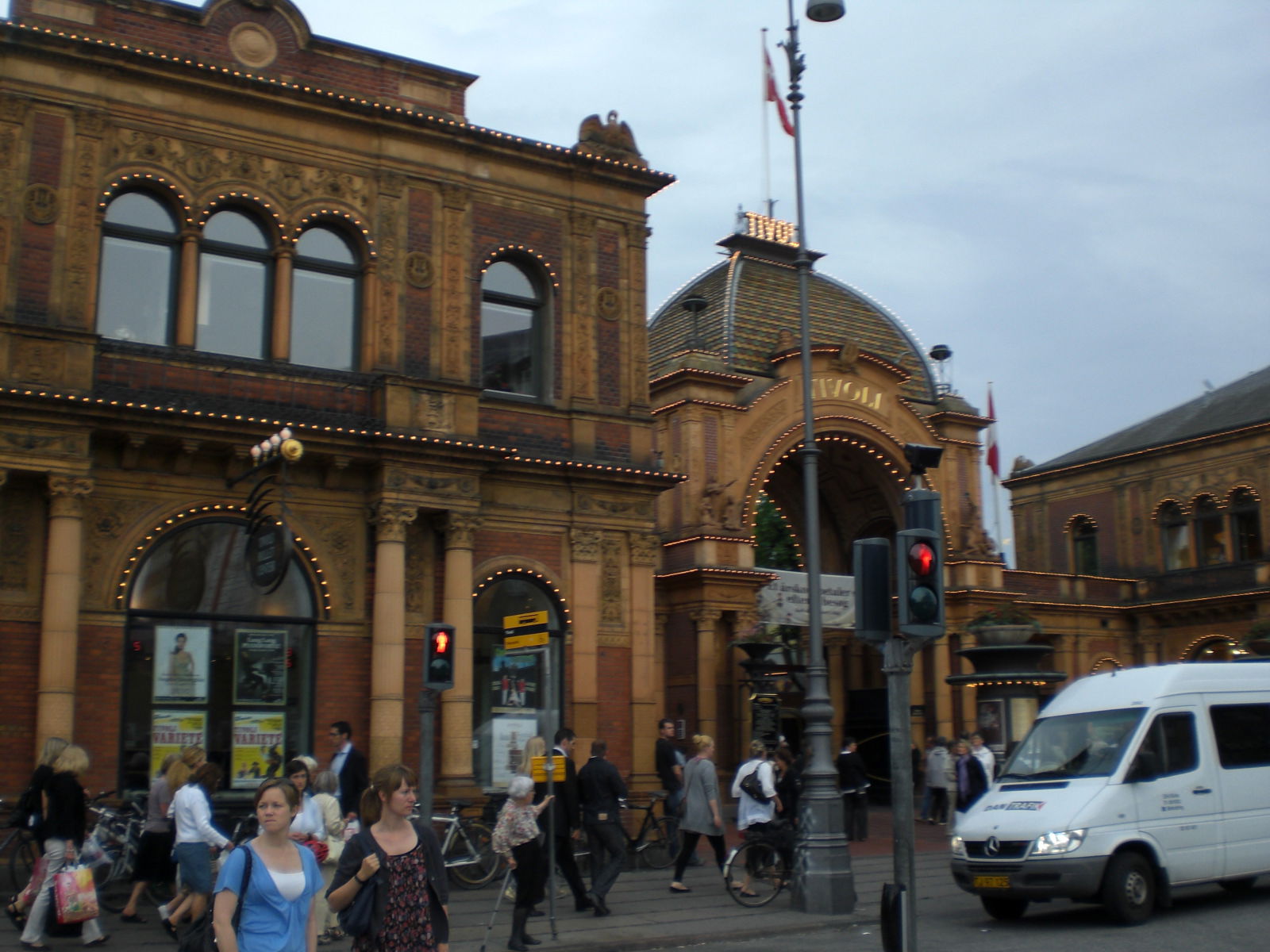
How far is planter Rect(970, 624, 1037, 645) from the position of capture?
2370cm

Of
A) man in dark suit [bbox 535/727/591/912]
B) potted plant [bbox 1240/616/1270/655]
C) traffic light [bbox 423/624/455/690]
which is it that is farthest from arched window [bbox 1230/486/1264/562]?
traffic light [bbox 423/624/455/690]

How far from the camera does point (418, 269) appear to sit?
20.9 m

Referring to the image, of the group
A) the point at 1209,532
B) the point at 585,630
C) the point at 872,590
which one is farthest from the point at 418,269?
the point at 1209,532

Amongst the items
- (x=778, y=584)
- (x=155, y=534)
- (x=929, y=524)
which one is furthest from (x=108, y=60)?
(x=778, y=584)

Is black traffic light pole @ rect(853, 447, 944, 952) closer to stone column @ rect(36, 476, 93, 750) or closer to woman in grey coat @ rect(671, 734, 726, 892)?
woman in grey coat @ rect(671, 734, 726, 892)

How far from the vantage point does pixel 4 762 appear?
1669cm

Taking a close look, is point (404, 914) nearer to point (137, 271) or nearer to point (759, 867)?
point (759, 867)

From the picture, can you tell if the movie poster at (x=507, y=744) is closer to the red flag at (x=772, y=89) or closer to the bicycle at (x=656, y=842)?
the bicycle at (x=656, y=842)

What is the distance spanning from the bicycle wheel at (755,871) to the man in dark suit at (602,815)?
1292mm

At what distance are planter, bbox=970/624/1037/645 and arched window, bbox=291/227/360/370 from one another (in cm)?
1203

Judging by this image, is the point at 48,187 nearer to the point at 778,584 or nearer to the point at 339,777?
the point at 339,777

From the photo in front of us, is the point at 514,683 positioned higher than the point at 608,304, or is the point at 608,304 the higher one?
the point at 608,304

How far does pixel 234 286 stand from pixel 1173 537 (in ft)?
119

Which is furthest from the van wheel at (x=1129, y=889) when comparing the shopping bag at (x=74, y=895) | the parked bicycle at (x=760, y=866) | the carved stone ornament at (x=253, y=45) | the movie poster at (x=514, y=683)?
the carved stone ornament at (x=253, y=45)
